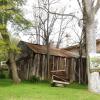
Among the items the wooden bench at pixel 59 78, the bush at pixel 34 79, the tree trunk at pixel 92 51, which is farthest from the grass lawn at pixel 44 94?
the bush at pixel 34 79

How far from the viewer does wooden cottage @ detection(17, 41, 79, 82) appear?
29.9m

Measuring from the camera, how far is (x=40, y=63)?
2997 centimetres

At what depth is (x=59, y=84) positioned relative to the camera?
915 inches

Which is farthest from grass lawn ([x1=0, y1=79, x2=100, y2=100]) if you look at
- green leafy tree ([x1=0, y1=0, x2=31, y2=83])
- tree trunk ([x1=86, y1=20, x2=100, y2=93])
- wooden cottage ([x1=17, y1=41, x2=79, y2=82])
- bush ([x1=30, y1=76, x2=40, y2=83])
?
wooden cottage ([x1=17, y1=41, x2=79, y2=82])

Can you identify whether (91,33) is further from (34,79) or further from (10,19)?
(34,79)

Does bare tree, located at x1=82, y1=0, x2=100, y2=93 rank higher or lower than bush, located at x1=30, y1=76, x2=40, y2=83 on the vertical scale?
higher

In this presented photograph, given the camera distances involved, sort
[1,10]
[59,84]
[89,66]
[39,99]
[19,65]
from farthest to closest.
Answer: [19,65] → [59,84] → [1,10] → [89,66] → [39,99]

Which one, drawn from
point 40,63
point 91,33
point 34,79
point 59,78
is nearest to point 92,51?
point 91,33

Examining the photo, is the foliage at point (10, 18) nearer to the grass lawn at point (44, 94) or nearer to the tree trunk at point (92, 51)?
the grass lawn at point (44, 94)

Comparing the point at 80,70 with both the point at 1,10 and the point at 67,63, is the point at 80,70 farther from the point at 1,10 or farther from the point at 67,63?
the point at 1,10

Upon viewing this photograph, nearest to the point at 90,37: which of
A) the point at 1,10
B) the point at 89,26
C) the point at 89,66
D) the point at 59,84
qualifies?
the point at 89,26

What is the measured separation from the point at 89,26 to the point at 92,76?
3.25 metres

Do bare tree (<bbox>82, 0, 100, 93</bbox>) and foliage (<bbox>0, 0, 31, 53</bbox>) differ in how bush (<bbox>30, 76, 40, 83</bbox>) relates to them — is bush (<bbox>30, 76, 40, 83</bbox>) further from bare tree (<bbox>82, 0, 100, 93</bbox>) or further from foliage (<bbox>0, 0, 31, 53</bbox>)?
bare tree (<bbox>82, 0, 100, 93</bbox>)

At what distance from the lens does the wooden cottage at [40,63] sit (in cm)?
2986
